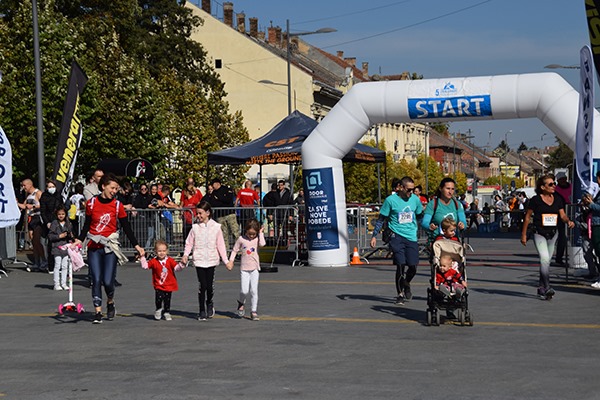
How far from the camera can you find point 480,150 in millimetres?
181875

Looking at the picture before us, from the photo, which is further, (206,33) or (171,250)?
(206,33)

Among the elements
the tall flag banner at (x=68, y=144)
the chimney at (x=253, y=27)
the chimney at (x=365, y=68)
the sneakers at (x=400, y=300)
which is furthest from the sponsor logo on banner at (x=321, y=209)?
the chimney at (x=365, y=68)

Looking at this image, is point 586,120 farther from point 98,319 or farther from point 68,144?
point 68,144

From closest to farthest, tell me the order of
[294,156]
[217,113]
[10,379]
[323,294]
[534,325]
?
[10,379]
[534,325]
[323,294]
[294,156]
[217,113]

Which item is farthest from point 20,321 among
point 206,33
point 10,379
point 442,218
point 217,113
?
point 206,33

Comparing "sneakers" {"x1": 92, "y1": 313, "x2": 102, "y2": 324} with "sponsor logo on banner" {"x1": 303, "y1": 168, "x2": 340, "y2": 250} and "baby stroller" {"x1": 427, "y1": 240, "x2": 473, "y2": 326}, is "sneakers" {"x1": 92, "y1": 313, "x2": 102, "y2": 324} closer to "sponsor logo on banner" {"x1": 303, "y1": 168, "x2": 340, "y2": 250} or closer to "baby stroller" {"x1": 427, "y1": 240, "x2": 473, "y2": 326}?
"baby stroller" {"x1": 427, "y1": 240, "x2": 473, "y2": 326}

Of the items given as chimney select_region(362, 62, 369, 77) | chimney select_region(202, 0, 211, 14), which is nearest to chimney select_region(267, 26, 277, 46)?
chimney select_region(202, 0, 211, 14)

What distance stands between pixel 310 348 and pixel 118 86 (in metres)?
32.3

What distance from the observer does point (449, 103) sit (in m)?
19.6

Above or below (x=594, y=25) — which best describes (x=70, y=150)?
below

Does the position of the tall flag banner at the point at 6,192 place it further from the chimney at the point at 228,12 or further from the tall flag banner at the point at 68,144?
the chimney at the point at 228,12

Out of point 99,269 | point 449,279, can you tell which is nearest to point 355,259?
point 99,269

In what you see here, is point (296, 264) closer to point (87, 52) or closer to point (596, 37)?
point (596, 37)

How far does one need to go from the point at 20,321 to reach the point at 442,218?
5.59m
